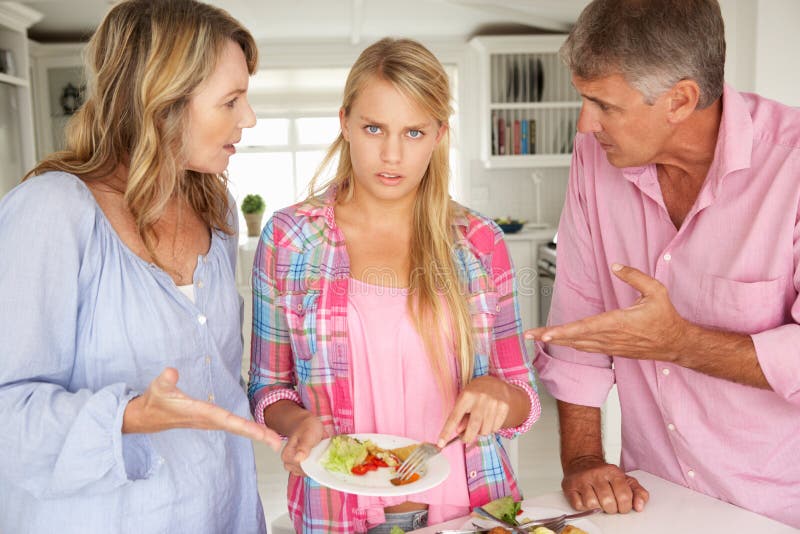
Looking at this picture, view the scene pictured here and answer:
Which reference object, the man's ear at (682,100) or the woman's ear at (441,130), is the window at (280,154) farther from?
the man's ear at (682,100)

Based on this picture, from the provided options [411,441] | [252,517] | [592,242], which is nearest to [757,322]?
[592,242]

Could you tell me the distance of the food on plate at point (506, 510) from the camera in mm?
1381

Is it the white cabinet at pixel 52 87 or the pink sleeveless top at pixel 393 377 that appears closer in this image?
the pink sleeveless top at pixel 393 377

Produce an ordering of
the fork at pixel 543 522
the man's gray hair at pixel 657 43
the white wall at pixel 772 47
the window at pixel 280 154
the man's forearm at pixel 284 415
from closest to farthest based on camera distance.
A: the fork at pixel 543 522 → the man's gray hair at pixel 657 43 → the man's forearm at pixel 284 415 → the white wall at pixel 772 47 → the window at pixel 280 154

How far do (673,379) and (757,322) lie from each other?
0.21 metres

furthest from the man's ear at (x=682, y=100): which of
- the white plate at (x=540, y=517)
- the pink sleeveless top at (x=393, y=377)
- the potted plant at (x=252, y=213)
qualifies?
the potted plant at (x=252, y=213)

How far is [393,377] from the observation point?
5.60 feet

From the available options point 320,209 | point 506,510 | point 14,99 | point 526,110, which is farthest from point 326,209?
point 526,110

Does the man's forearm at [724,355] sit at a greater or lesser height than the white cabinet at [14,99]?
lesser

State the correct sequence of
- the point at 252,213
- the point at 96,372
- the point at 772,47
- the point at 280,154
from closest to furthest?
the point at 96,372 → the point at 772,47 → the point at 252,213 → the point at 280,154

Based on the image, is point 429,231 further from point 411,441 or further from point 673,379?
point 673,379

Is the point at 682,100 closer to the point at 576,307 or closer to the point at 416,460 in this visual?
the point at 576,307

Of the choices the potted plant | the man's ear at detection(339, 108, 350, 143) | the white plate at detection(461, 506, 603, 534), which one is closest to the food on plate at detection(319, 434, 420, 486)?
the white plate at detection(461, 506, 603, 534)

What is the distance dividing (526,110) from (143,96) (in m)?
5.78
